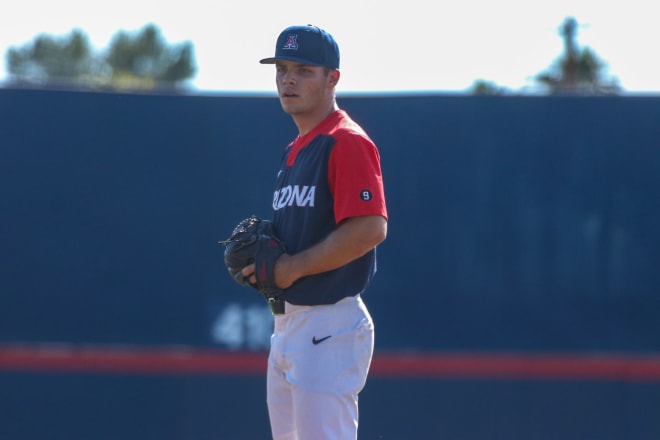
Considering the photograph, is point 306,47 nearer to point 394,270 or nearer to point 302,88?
point 302,88

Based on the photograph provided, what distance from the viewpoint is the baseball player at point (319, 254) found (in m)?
2.98

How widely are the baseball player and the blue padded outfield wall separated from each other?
1502mm

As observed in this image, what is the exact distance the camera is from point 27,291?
469 centimetres

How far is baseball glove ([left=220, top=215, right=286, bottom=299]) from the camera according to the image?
10.1 ft

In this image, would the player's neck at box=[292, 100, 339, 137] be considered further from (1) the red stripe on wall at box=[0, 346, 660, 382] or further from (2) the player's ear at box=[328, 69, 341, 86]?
(1) the red stripe on wall at box=[0, 346, 660, 382]

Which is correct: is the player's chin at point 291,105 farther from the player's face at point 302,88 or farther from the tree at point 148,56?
the tree at point 148,56

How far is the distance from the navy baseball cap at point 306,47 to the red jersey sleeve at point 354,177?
0.93ft

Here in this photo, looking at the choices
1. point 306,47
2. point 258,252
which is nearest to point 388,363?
point 258,252

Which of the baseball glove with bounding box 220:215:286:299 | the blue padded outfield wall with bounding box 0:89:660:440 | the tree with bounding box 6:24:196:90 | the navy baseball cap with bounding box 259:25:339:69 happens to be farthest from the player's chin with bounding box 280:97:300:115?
the tree with bounding box 6:24:196:90

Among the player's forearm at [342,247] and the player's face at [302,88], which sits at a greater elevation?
the player's face at [302,88]

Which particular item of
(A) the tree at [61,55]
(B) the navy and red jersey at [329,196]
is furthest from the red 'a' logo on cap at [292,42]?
(A) the tree at [61,55]

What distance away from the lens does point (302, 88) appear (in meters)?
3.18

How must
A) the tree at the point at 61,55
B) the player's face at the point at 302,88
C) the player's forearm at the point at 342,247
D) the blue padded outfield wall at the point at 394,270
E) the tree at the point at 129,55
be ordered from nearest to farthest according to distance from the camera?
the player's forearm at the point at 342,247 → the player's face at the point at 302,88 → the blue padded outfield wall at the point at 394,270 → the tree at the point at 61,55 → the tree at the point at 129,55

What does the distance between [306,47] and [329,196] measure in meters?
0.48
